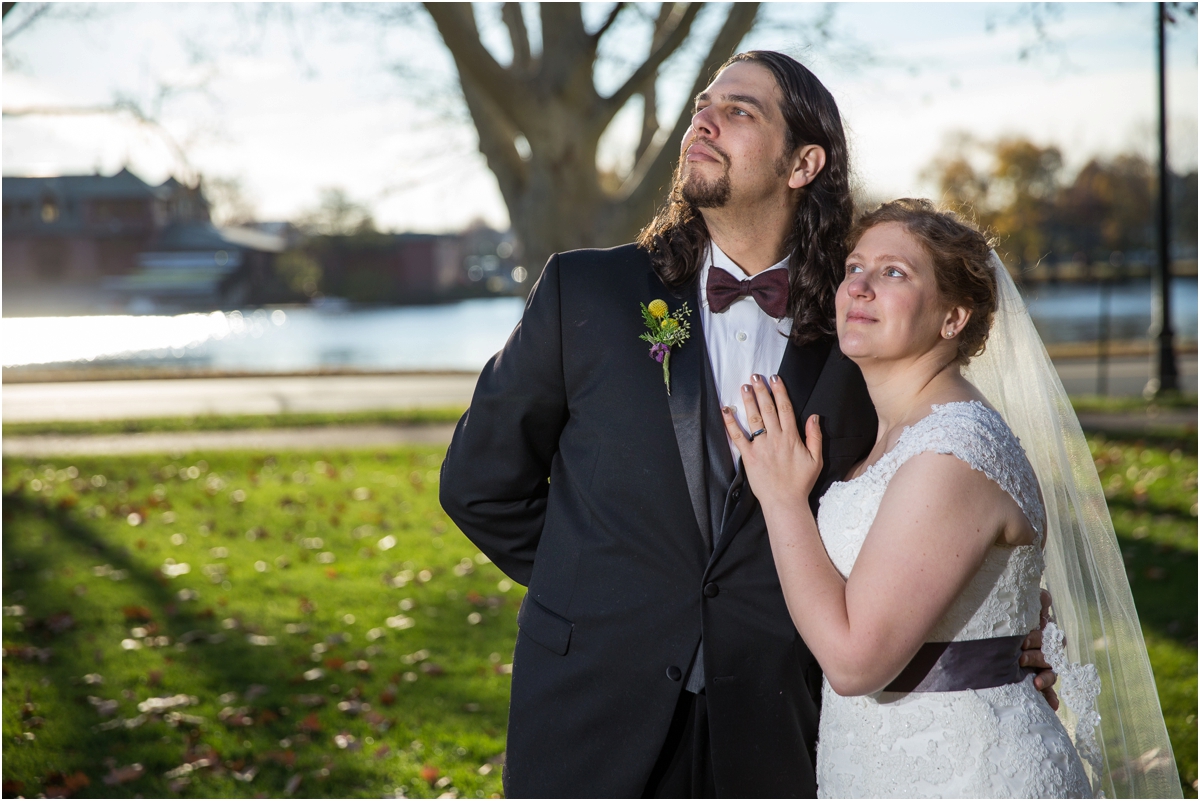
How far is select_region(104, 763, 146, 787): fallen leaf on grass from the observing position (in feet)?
Result: 15.0

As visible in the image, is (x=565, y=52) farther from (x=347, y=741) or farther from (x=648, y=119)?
(x=347, y=741)

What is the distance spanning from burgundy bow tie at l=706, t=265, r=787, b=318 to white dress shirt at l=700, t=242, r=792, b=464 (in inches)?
1.5

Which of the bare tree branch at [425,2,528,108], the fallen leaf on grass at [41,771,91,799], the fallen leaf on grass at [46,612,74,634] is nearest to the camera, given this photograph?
the fallen leaf on grass at [41,771,91,799]

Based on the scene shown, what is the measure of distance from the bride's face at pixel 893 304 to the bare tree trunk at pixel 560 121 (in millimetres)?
5306

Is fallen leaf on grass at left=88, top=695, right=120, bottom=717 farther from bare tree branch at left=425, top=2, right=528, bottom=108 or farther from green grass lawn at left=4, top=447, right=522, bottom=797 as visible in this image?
bare tree branch at left=425, top=2, right=528, bottom=108

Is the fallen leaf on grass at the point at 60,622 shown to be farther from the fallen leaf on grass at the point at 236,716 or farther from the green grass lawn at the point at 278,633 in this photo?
the fallen leaf on grass at the point at 236,716

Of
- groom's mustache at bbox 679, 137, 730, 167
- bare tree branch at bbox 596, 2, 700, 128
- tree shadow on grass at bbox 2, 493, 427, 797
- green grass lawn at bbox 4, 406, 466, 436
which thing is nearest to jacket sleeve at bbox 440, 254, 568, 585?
groom's mustache at bbox 679, 137, 730, 167

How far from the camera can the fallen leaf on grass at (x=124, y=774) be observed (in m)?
4.57

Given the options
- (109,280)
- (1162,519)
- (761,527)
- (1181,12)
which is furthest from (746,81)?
(109,280)

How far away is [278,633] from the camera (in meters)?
6.46

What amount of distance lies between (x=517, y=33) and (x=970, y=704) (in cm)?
877

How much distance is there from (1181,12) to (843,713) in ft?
17.3

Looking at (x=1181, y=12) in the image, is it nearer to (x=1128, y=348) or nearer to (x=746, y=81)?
(x=746, y=81)

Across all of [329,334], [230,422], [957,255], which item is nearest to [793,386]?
[957,255]
